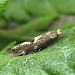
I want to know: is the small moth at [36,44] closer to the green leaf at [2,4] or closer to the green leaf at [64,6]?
the green leaf at [2,4]

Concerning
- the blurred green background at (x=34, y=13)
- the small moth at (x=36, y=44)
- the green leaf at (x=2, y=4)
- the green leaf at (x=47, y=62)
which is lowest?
the green leaf at (x=47, y=62)

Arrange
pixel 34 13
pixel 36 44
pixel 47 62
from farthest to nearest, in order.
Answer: pixel 34 13 → pixel 36 44 → pixel 47 62

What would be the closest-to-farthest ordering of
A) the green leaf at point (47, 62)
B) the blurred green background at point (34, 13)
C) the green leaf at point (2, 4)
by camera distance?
1. the green leaf at point (47, 62)
2. the green leaf at point (2, 4)
3. the blurred green background at point (34, 13)

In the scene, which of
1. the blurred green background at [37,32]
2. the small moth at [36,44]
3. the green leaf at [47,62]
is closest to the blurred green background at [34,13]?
the blurred green background at [37,32]

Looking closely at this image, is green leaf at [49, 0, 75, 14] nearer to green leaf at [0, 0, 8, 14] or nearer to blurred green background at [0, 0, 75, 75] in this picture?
blurred green background at [0, 0, 75, 75]

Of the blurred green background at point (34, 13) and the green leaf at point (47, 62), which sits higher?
the blurred green background at point (34, 13)

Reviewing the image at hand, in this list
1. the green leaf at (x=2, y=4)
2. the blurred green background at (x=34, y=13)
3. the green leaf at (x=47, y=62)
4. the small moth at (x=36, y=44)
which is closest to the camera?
the green leaf at (x=47, y=62)

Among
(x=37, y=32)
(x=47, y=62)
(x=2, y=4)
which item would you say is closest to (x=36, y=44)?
(x=47, y=62)

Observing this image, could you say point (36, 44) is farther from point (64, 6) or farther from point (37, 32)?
point (64, 6)

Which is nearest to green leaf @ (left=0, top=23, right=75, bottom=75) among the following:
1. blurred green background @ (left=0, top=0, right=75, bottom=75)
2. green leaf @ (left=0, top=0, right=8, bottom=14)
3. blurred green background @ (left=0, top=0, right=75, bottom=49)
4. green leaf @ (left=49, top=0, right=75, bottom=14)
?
blurred green background @ (left=0, top=0, right=75, bottom=75)
